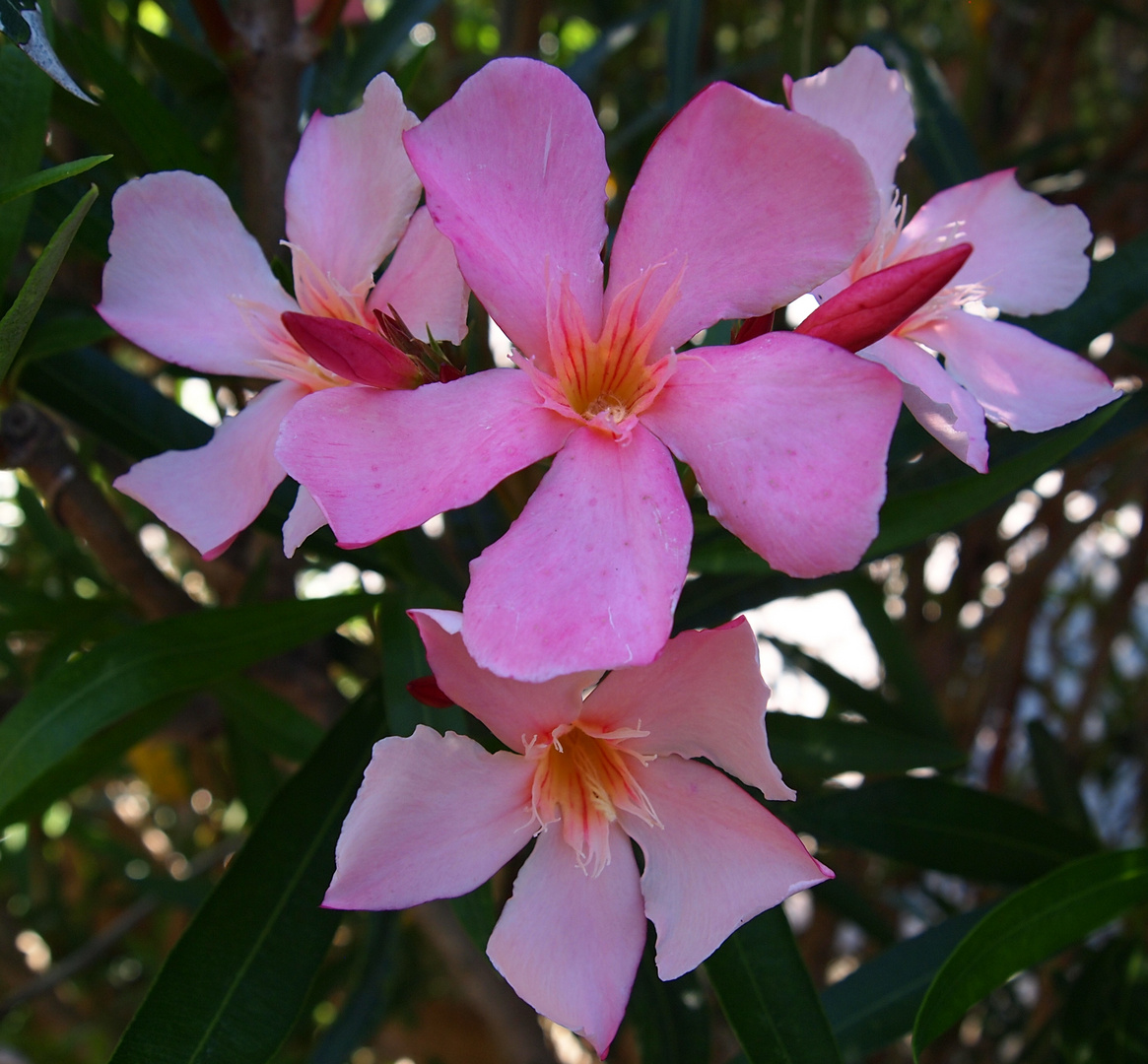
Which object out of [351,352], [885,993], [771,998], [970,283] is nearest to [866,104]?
[970,283]

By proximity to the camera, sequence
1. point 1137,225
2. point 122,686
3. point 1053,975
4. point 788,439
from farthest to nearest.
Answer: point 1137,225, point 1053,975, point 122,686, point 788,439

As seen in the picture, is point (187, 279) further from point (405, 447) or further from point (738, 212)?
point (738, 212)

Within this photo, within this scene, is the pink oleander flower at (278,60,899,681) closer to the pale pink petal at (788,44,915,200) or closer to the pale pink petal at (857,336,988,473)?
the pale pink petal at (857,336,988,473)

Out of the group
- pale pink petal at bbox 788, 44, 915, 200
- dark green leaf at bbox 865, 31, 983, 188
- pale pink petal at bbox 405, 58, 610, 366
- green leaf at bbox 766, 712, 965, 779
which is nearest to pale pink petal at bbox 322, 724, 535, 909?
pale pink petal at bbox 405, 58, 610, 366

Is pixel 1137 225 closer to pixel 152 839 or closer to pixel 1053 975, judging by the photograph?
pixel 1053 975

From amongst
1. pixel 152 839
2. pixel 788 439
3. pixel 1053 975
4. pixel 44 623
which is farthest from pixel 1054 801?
pixel 152 839

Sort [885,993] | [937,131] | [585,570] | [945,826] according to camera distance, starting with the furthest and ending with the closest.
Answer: [937,131]
[945,826]
[885,993]
[585,570]

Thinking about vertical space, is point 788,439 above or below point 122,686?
above

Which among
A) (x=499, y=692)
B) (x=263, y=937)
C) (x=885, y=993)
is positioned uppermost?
(x=499, y=692)
